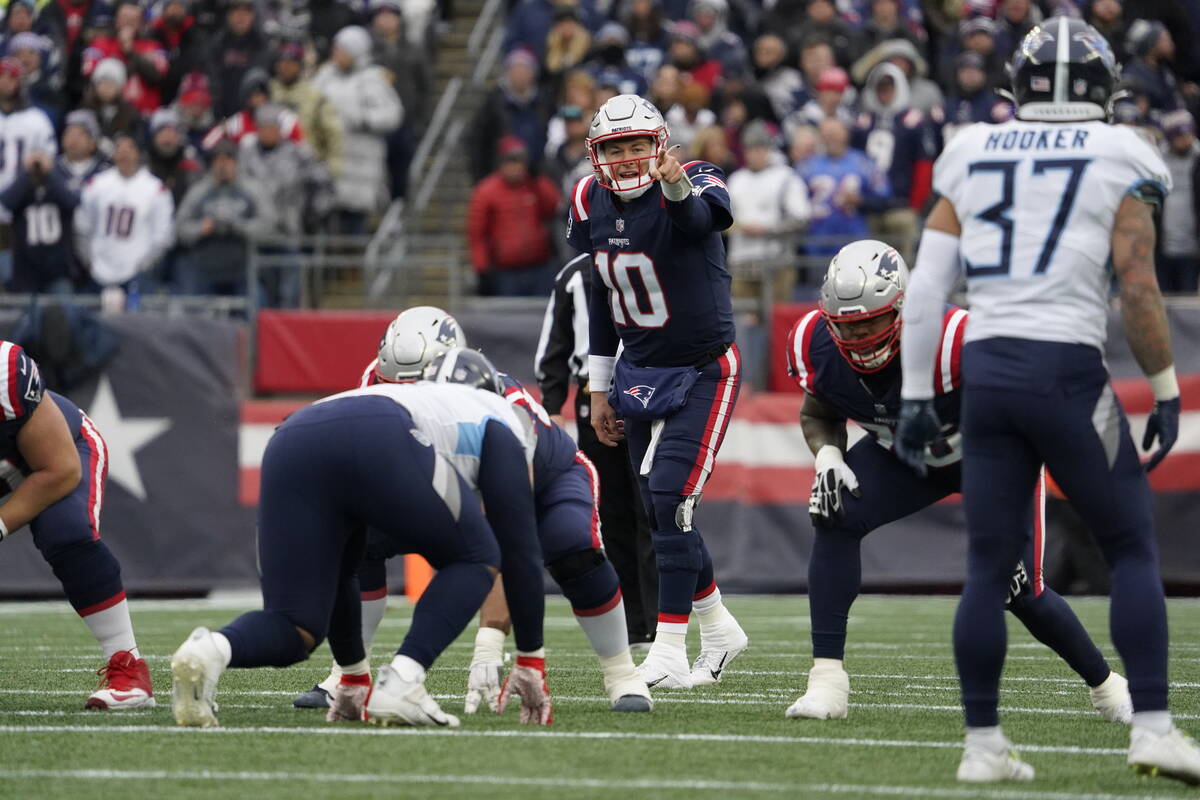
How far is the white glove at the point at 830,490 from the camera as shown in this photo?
235 inches

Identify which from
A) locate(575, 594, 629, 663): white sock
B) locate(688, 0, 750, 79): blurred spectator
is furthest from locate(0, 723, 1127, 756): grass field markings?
locate(688, 0, 750, 79): blurred spectator

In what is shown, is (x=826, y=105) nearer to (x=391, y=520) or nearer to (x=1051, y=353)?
(x=391, y=520)

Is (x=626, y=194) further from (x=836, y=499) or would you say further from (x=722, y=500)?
(x=722, y=500)

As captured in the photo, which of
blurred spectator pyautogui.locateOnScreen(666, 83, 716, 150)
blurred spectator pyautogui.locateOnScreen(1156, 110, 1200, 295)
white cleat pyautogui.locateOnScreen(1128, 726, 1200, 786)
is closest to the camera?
white cleat pyautogui.locateOnScreen(1128, 726, 1200, 786)

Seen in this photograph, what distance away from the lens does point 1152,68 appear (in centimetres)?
1401

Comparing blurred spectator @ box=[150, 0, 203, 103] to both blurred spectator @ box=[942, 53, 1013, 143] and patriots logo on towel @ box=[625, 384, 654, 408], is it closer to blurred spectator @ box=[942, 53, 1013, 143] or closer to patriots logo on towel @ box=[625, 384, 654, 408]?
blurred spectator @ box=[942, 53, 1013, 143]

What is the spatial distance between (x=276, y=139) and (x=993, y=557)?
996 centimetres

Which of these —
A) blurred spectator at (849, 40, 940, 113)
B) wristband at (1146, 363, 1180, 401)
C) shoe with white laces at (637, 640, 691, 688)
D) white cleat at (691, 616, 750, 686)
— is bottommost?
white cleat at (691, 616, 750, 686)

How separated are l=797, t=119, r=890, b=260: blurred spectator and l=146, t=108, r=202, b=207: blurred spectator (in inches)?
173

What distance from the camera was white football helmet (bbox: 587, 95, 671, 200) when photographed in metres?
6.87

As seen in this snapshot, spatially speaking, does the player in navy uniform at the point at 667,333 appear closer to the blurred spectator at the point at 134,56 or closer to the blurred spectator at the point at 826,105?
the blurred spectator at the point at 826,105

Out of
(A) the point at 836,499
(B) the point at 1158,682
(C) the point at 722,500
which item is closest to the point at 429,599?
(A) the point at 836,499

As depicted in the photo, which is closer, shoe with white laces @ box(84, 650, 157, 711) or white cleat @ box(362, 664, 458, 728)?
white cleat @ box(362, 664, 458, 728)

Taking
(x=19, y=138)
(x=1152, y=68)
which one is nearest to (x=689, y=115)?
(x=1152, y=68)
